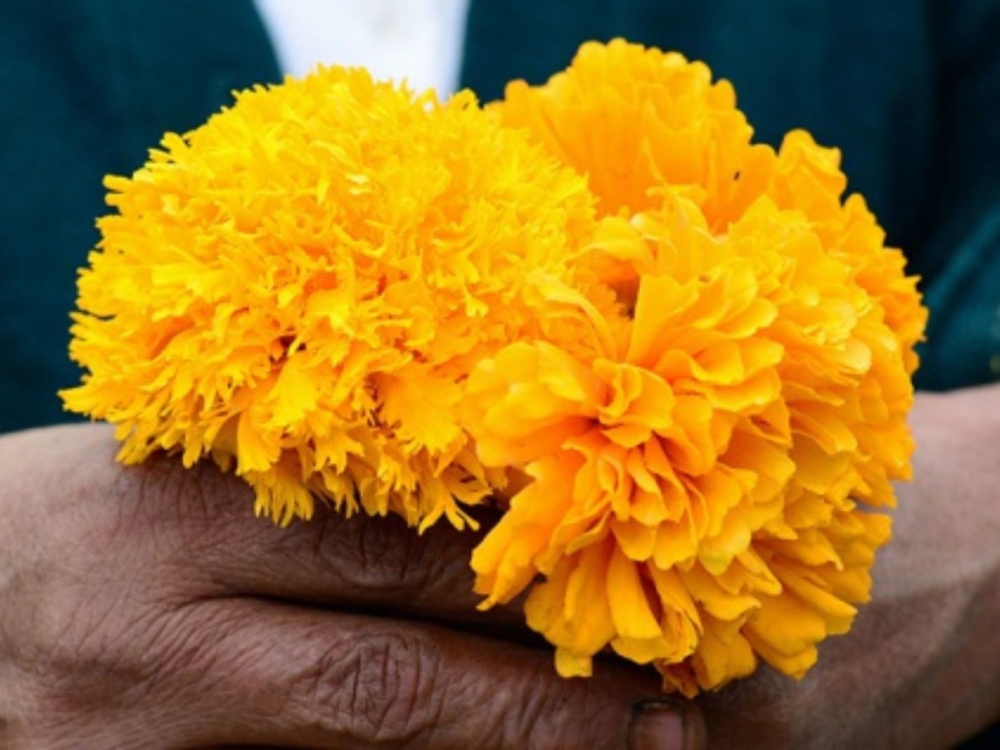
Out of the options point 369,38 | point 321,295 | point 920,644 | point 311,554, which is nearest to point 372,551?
point 311,554

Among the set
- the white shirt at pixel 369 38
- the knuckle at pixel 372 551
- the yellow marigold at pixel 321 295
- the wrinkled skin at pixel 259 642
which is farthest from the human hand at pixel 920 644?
the white shirt at pixel 369 38

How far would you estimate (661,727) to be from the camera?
863 millimetres

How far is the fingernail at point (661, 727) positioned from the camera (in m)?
0.86

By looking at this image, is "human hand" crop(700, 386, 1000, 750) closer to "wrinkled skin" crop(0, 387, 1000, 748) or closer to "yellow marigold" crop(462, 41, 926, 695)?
"wrinkled skin" crop(0, 387, 1000, 748)

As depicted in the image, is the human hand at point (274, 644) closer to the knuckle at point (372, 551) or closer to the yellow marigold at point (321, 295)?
the knuckle at point (372, 551)

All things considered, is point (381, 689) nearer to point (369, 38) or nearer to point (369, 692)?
point (369, 692)

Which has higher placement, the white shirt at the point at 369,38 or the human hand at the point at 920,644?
the white shirt at the point at 369,38

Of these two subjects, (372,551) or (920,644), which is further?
(920,644)

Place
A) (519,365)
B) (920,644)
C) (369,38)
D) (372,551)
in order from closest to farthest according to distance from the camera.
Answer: (519,365) → (372,551) → (920,644) → (369,38)

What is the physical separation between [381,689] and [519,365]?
11.2 inches

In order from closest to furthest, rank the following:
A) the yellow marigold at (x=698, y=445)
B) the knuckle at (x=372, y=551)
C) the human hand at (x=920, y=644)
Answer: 1. the yellow marigold at (x=698, y=445)
2. the knuckle at (x=372, y=551)
3. the human hand at (x=920, y=644)

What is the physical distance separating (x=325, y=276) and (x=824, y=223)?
0.31 m

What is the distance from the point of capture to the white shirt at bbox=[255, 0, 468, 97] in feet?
4.72

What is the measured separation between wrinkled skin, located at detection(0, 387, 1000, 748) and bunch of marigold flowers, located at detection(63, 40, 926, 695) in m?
0.10
